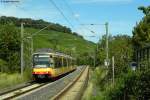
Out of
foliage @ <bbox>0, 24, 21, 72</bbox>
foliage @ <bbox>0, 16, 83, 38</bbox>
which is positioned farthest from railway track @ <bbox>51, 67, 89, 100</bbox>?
foliage @ <bbox>0, 24, 21, 72</bbox>

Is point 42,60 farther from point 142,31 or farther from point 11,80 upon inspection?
point 142,31

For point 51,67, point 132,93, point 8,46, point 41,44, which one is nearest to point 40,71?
point 51,67

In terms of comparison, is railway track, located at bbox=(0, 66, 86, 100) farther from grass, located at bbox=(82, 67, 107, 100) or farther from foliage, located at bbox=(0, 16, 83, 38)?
foliage, located at bbox=(0, 16, 83, 38)

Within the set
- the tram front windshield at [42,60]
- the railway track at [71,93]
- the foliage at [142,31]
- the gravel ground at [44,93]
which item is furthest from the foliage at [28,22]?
the foliage at [142,31]

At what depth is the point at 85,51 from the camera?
190125 mm

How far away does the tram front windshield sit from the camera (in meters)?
50.9

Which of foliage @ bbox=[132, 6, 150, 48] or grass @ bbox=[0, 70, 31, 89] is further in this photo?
foliage @ bbox=[132, 6, 150, 48]

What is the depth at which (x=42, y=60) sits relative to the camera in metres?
51.2

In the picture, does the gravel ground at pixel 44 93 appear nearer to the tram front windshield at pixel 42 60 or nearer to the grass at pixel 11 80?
the grass at pixel 11 80

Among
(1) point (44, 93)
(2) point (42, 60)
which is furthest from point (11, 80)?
(1) point (44, 93)

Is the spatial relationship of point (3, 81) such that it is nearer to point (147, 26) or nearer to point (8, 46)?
point (8, 46)

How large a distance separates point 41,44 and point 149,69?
119984 millimetres

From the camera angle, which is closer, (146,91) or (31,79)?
(146,91)

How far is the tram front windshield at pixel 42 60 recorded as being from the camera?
50.9 meters
